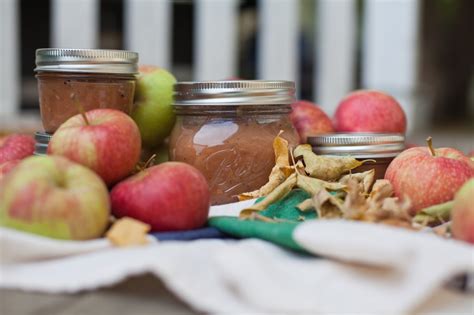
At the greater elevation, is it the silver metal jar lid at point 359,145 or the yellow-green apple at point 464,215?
the silver metal jar lid at point 359,145

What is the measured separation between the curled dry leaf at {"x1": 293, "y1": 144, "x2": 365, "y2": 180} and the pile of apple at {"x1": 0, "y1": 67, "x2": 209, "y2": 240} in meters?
0.23

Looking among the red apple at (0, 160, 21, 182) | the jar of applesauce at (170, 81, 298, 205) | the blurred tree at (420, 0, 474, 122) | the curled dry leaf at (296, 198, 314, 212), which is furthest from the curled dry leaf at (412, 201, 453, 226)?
the blurred tree at (420, 0, 474, 122)

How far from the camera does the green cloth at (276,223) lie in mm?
→ 950

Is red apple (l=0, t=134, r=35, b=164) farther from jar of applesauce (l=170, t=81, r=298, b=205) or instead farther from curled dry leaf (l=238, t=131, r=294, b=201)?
curled dry leaf (l=238, t=131, r=294, b=201)

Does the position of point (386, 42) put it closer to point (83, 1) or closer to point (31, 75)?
point (83, 1)

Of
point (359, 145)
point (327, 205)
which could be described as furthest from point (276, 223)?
point (359, 145)

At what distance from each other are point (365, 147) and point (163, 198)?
17.4 inches

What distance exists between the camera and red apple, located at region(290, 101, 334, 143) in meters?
1.48

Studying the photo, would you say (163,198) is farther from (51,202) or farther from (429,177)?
(429,177)

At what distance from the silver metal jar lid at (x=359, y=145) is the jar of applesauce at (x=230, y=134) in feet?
0.39

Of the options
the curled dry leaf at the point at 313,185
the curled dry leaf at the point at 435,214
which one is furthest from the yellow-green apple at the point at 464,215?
the curled dry leaf at the point at 313,185

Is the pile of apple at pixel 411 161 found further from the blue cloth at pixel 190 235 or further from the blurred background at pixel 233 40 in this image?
the blurred background at pixel 233 40

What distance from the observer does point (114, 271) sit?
852mm

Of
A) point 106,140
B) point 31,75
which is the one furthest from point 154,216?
point 31,75
